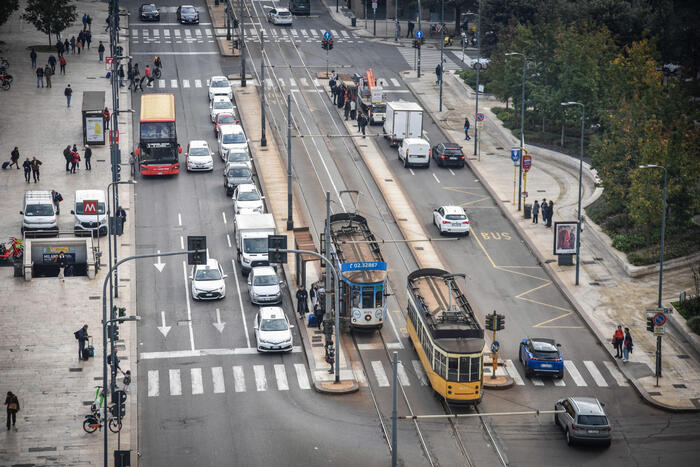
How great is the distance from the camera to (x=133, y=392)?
53.5 metres

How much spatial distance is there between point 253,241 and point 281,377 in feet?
42.6

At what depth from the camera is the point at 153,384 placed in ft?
178

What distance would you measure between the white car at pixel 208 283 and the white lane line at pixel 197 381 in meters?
7.98

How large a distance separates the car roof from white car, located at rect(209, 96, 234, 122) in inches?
1932

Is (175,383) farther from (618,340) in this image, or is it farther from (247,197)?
(247,197)

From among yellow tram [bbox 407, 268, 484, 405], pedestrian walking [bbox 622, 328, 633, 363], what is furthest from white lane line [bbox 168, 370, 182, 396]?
pedestrian walking [bbox 622, 328, 633, 363]

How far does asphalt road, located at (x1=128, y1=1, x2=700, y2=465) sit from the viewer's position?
160 feet

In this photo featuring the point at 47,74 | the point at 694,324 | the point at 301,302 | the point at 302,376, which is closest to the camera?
the point at 302,376

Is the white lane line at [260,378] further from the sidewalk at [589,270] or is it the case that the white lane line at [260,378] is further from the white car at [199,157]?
the white car at [199,157]

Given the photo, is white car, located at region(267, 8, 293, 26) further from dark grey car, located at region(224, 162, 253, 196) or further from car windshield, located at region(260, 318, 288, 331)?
car windshield, located at region(260, 318, 288, 331)

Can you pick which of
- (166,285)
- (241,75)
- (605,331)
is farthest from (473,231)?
(241,75)

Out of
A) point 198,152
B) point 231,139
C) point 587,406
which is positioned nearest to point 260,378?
point 587,406

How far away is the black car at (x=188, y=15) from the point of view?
4884 inches

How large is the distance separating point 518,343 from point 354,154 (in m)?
32.1
